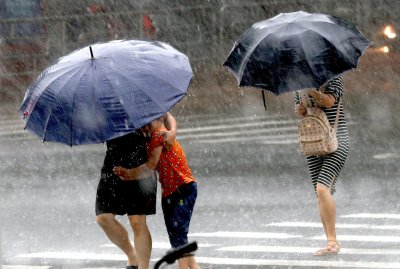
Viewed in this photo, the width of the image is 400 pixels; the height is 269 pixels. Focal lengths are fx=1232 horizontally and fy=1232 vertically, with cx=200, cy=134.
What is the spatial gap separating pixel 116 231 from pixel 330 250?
1952 mm

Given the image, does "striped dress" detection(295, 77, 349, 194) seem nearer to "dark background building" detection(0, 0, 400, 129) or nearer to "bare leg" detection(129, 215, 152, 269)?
"bare leg" detection(129, 215, 152, 269)

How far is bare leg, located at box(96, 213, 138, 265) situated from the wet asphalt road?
1076 mm

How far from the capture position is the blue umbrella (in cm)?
726

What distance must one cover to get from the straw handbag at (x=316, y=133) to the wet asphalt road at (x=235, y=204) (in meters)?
0.85

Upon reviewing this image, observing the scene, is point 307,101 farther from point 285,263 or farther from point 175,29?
point 175,29

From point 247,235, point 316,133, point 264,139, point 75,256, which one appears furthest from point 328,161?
point 264,139

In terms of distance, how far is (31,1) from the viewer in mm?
29375

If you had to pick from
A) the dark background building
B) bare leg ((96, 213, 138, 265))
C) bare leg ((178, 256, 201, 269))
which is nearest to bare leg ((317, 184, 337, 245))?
bare leg ((178, 256, 201, 269))

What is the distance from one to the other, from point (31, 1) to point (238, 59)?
817 inches

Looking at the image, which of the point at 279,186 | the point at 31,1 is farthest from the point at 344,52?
the point at 31,1

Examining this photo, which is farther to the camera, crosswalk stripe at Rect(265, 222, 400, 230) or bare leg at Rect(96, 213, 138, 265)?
crosswalk stripe at Rect(265, 222, 400, 230)

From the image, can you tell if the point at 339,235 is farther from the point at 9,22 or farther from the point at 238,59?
the point at 9,22

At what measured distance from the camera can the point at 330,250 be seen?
9.55m

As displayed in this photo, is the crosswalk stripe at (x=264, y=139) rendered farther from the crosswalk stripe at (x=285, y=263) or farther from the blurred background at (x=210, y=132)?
the crosswalk stripe at (x=285, y=263)
